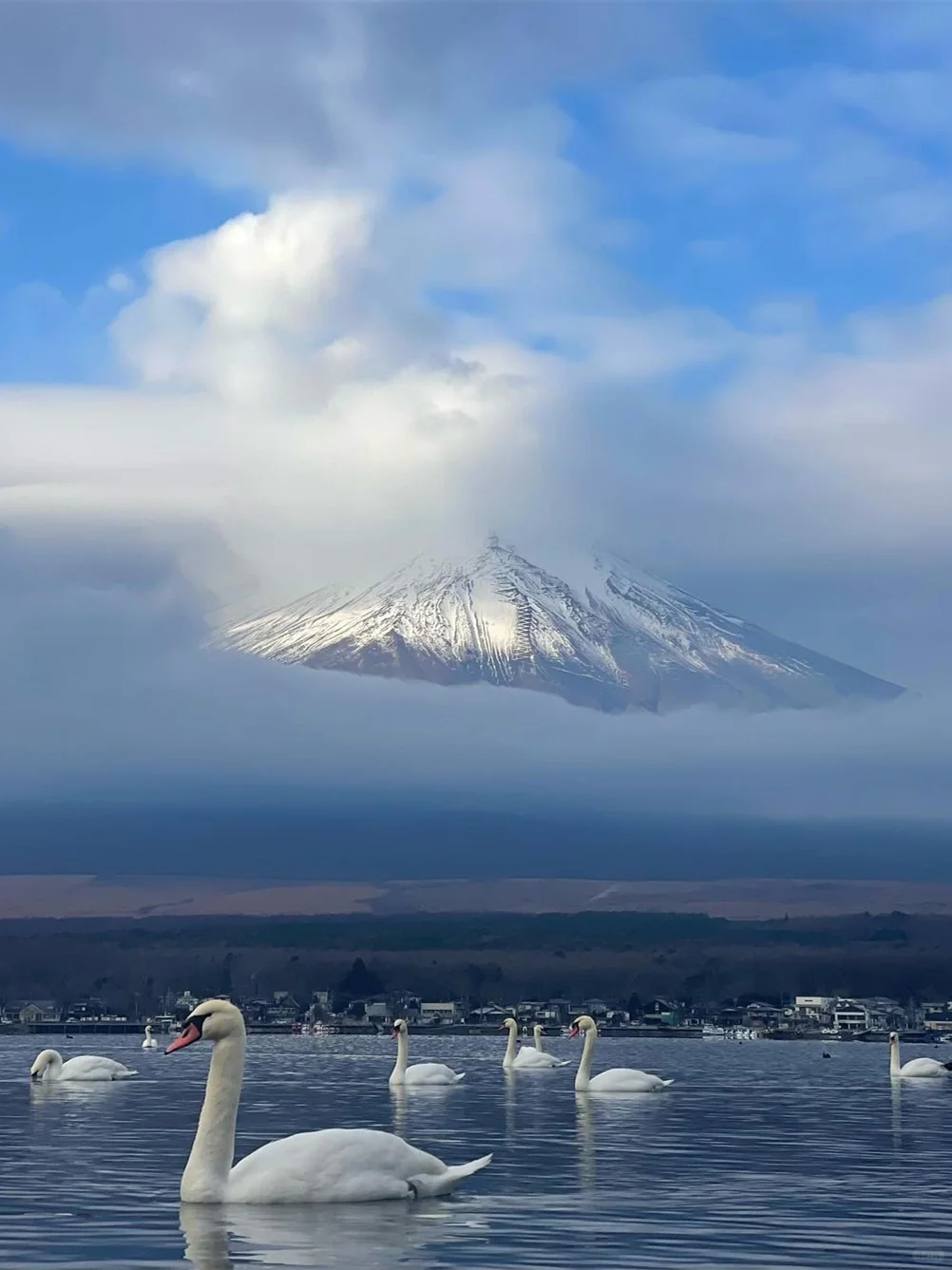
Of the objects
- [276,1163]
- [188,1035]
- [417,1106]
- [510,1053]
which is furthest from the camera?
[510,1053]

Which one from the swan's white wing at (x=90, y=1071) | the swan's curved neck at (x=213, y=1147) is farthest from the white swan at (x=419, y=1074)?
the swan's curved neck at (x=213, y=1147)

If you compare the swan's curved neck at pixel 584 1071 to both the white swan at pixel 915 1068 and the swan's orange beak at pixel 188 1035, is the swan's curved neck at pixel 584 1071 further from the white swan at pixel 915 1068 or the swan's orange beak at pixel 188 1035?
the swan's orange beak at pixel 188 1035

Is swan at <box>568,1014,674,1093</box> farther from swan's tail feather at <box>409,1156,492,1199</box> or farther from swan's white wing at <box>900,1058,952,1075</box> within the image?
swan's tail feather at <box>409,1156,492,1199</box>

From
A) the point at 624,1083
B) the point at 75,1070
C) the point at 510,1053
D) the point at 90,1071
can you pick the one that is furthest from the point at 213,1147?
the point at 510,1053

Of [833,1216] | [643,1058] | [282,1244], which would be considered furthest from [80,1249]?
[643,1058]

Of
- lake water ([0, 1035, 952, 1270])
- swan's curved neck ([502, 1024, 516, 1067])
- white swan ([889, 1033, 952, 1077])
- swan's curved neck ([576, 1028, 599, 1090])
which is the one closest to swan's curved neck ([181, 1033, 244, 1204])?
lake water ([0, 1035, 952, 1270])

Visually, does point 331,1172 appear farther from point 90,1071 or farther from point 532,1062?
point 532,1062
